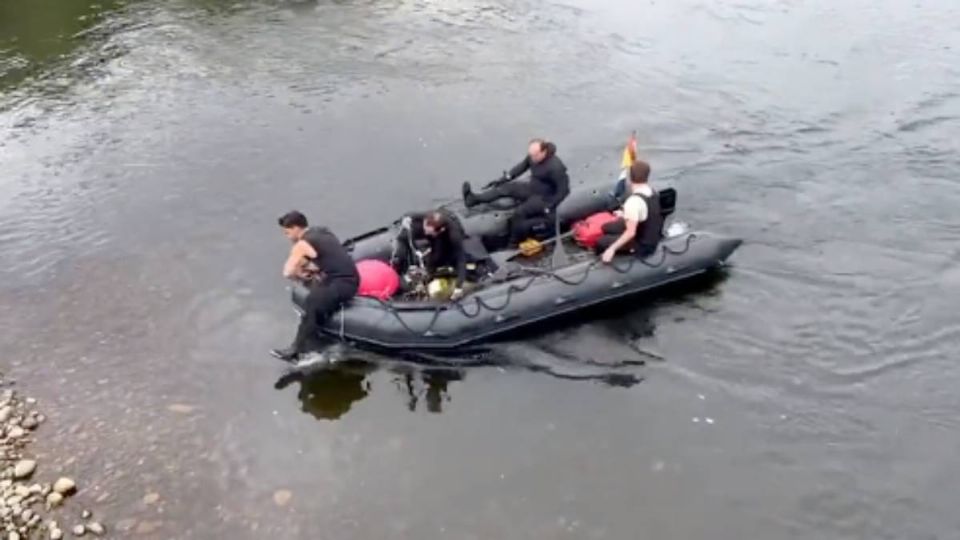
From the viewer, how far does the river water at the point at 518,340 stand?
27.8ft

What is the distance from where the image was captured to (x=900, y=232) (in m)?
12.3

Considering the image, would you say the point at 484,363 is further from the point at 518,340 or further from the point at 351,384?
the point at 351,384

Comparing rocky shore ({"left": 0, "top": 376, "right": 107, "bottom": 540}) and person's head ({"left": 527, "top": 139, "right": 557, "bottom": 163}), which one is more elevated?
person's head ({"left": 527, "top": 139, "right": 557, "bottom": 163})

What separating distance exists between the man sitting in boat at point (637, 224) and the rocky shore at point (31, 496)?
6.04 meters

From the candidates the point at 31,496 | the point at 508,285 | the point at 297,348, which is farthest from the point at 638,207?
the point at 31,496

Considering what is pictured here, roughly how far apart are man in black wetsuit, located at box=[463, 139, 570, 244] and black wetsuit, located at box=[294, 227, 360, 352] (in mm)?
2343

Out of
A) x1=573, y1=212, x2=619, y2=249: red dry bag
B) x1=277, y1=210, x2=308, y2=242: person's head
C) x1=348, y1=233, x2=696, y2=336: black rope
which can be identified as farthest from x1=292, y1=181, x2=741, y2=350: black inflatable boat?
x1=277, y1=210, x2=308, y2=242: person's head

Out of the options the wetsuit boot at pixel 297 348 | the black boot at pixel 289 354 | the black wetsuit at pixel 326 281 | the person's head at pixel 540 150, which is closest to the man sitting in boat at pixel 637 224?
the person's head at pixel 540 150

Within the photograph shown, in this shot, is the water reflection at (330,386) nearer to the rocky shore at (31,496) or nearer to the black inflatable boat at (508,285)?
the black inflatable boat at (508,285)

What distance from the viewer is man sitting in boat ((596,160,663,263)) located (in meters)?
10.3

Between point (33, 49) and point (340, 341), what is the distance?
12.8 m

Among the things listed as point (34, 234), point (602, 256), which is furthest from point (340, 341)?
point (34, 234)

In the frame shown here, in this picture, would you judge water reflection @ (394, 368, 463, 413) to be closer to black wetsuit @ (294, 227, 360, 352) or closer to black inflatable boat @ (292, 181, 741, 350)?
black inflatable boat @ (292, 181, 741, 350)

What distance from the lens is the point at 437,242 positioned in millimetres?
10242
